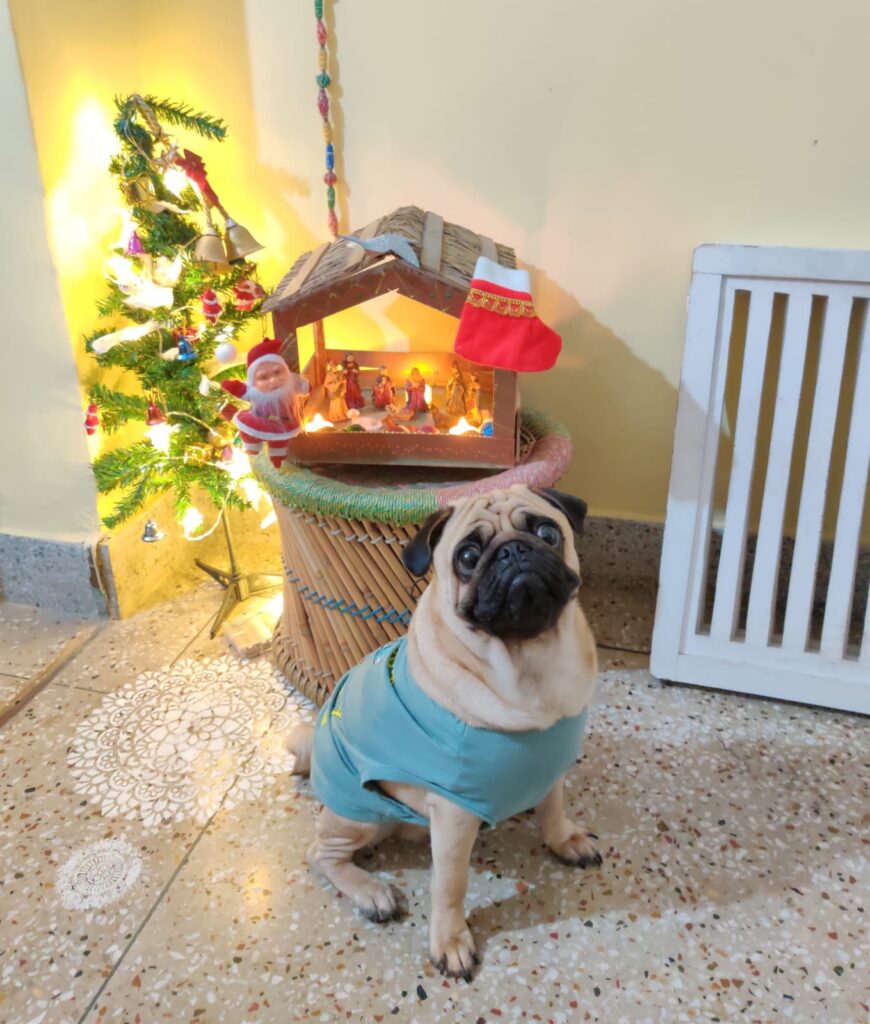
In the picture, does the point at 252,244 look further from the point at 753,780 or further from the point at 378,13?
the point at 753,780

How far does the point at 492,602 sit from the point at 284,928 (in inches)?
24.1

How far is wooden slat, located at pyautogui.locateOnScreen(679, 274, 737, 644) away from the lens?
145cm

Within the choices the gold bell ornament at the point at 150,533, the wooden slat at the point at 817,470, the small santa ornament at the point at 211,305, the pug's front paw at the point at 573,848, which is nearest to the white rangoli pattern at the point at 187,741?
the gold bell ornament at the point at 150,533

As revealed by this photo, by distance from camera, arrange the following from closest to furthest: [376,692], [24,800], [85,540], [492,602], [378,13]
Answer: [492,602] < [376,692] < [24,800] < [378,13] < [85,540]

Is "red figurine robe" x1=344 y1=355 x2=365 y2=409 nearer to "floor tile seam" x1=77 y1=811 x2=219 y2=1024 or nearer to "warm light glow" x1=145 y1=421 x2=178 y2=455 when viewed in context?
"warm light glow" x1=145 y1=421 x2=178 y2=455

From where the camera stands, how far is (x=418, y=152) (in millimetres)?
1698

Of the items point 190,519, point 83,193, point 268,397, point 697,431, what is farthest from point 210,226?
point 697,431

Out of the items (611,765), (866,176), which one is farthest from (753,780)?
(866,176)

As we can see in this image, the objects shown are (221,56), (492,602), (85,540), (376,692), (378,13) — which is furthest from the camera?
(85,540)

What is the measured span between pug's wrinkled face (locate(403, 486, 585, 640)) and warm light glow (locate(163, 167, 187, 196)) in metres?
1.07

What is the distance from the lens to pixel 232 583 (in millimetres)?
1937

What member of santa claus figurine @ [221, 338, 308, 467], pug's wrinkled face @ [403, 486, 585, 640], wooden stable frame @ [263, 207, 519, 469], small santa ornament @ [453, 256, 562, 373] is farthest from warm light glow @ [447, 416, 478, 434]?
pug's wrinkled face @ [403, 486, 585, 640]

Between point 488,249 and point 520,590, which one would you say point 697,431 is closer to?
point 488,249

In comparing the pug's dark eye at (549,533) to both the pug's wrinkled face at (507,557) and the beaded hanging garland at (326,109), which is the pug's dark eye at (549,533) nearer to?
the pug's wrinkled face at (507,557)
